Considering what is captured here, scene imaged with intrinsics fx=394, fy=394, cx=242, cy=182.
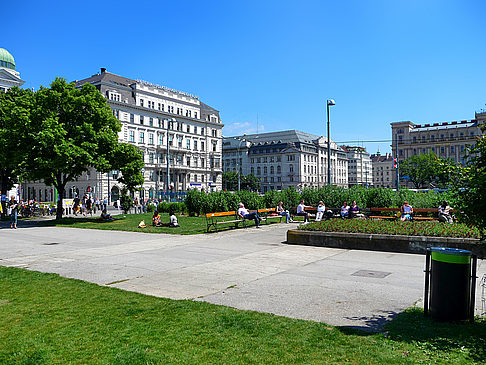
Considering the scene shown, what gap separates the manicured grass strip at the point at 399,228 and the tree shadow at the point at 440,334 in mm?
7058

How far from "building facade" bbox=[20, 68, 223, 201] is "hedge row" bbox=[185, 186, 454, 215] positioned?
3432cm

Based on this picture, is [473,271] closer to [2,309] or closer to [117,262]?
[2,309]

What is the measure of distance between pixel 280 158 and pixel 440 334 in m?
132

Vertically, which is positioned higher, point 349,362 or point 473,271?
point 473,271

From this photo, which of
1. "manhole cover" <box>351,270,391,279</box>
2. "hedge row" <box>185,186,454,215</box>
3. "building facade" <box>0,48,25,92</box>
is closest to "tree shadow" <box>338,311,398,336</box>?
"manhole cover" <box>351,270,391,279</box>

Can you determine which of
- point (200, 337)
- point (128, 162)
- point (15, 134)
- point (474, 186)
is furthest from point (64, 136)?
point (474, 186)

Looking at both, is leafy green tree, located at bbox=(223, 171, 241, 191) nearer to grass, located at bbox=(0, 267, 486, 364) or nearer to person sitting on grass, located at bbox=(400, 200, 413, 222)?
person sitting on grass, located at bbox=(400, 200, 413, 222)

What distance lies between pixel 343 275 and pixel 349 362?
17.0 ft

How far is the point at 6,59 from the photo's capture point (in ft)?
250

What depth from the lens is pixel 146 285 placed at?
849cm

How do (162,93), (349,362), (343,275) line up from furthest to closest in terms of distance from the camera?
(162,93) → (343,275) → (349,362)

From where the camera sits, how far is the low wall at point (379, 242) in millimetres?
11875

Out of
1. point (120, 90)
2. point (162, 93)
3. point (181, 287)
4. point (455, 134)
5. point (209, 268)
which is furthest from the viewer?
point (455, 134)


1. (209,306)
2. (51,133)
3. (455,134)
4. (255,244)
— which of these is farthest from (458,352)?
(455,134)
